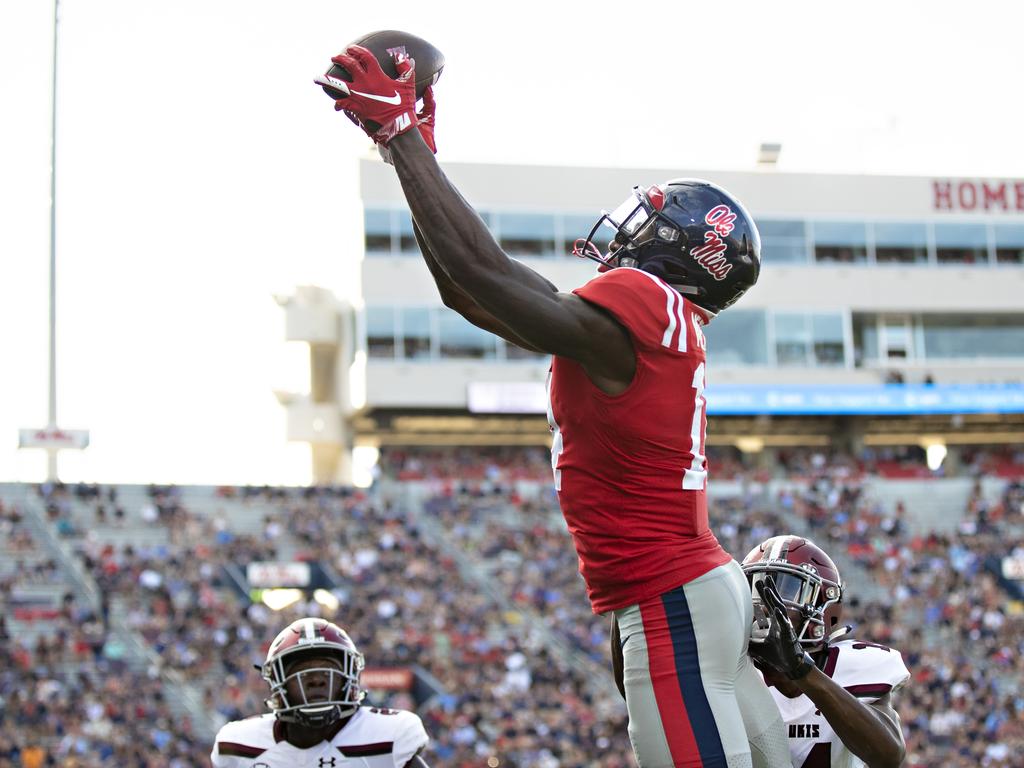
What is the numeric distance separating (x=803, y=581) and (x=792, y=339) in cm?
3192

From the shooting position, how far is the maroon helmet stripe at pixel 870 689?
450cm

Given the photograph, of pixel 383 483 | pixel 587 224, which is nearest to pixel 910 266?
pixel 587 224

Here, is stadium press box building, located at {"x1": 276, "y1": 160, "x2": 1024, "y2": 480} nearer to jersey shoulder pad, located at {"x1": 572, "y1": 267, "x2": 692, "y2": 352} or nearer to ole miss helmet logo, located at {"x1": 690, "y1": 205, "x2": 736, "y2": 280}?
ole miss helmet logo, located at {"x1": 690, "y1": 205, "x2": 736, "y2": 280}

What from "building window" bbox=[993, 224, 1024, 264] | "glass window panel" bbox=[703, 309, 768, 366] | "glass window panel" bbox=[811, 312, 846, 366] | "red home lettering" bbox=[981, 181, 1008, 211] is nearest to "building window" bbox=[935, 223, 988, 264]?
"building window" bbox=[993, 224, 1024, 264]

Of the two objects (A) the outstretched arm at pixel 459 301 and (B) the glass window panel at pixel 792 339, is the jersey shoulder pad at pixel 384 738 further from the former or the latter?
(B) the glass window panel at pixel 792 339

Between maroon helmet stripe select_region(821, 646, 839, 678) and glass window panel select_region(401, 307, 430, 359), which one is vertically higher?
glass window panel select_region(401, 307, 430, 359)

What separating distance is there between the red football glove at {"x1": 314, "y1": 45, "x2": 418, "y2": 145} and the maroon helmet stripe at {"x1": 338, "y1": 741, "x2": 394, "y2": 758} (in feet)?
8.56

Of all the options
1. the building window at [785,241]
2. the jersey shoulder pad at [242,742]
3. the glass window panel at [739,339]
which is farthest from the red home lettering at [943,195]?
the jersey shoulder pad at [242,742]

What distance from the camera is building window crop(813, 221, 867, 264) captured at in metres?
36.5

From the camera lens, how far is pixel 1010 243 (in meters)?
37.5

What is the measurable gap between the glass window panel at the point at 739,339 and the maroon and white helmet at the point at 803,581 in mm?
30386

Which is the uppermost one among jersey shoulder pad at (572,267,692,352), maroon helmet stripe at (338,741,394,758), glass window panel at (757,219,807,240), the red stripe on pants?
glass window panel at (757,219,807,240)

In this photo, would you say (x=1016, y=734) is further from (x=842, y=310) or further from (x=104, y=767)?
(x=842, y=310)

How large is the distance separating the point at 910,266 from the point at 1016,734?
59.5ft
